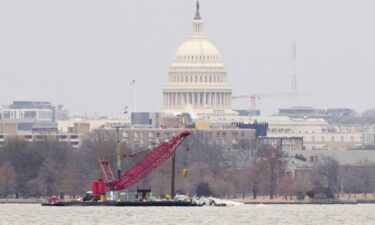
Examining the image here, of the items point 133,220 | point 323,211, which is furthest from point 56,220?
point 323,211

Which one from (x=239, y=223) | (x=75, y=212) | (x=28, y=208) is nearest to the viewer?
(x=239, y=223)

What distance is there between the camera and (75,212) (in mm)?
176875

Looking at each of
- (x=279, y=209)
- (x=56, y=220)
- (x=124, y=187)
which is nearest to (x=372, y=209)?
(x=279, y=209)

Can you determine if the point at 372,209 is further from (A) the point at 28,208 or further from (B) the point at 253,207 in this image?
(A) the point at 28,208

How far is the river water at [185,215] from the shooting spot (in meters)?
163

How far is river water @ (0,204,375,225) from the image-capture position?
162913mm

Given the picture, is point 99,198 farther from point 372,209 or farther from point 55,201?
point 372,209

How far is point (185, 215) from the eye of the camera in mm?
172000

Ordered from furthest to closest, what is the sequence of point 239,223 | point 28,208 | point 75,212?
point 28,208
point 75,212
point 239,223

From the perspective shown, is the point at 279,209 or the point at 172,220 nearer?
the point at 172,220

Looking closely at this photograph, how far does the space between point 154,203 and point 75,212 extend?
47.3ft

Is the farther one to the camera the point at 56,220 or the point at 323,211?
the point at 323,211

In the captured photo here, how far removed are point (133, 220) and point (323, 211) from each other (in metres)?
21.6

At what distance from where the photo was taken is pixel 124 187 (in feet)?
655
